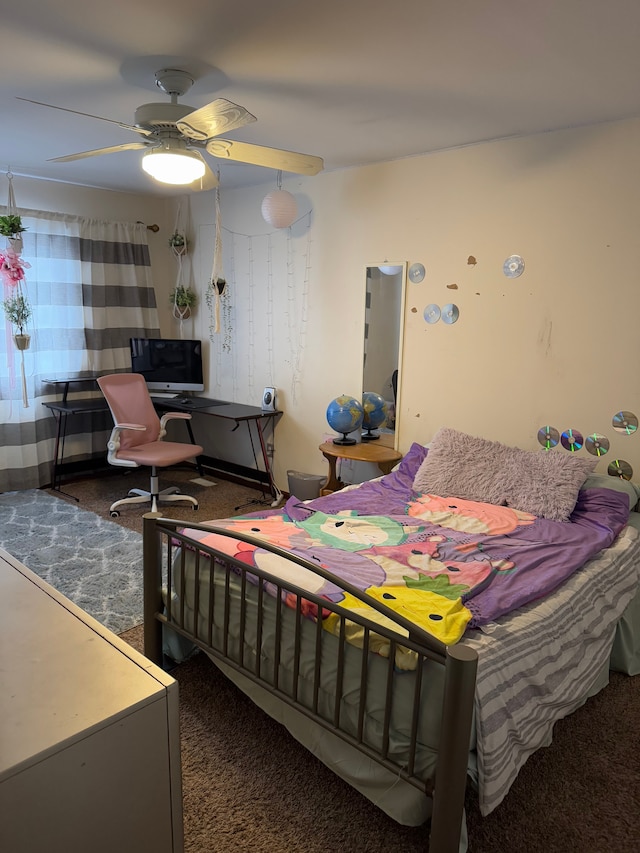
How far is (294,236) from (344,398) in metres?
1.34

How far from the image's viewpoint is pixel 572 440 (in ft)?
10.3

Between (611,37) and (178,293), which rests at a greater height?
(611,37)

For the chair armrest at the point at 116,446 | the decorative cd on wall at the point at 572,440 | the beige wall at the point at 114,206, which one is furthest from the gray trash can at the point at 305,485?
the beige wall at the point at 114,206

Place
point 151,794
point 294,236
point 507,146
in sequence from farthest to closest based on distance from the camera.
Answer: point 294,236 < point 507,146 < point 151,794

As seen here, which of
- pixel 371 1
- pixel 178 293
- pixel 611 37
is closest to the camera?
pixel 371 1

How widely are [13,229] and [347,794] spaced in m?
4.16

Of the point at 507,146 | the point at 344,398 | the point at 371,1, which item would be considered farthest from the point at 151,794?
the point at 507,146

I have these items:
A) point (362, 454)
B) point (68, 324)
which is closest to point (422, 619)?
point (362, 454)

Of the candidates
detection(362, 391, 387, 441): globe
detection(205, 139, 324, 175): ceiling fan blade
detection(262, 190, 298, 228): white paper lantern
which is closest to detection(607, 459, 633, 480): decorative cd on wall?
detection(362, 391, 387, 441): globe

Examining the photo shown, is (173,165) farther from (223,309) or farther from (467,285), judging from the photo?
(223,309)

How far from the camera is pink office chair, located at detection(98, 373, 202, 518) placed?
4.24 m

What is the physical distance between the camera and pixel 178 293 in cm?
523

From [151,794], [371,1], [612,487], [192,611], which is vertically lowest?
[192,611]

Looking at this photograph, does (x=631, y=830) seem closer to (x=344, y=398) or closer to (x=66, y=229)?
(x=344, y=398)
